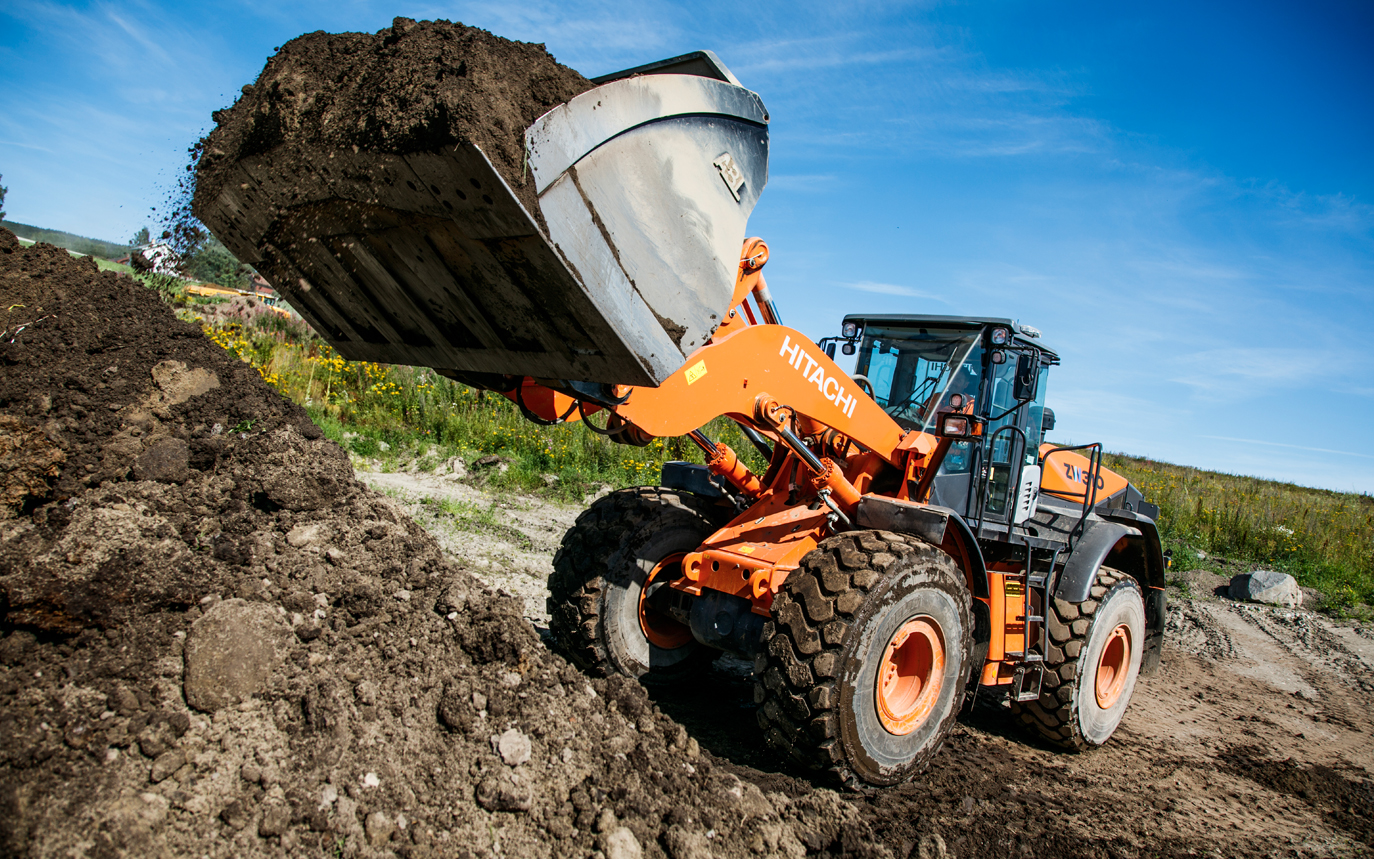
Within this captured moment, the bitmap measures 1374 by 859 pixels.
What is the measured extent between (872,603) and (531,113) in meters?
2.46

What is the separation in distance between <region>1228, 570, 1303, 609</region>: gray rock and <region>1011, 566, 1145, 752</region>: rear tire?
6.64 meters

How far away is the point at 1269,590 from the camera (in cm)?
1031

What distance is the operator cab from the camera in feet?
15.6

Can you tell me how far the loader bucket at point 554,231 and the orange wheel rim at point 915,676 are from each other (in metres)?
1.94

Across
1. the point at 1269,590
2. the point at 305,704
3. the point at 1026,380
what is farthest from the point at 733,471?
the point at 1269,590

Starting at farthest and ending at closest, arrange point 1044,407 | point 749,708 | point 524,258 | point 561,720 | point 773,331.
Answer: point 1044,407 → point 749,708 → point 773,331 → point 561,720 → point 524,258

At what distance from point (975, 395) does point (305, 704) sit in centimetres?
398

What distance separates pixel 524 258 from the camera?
9.01ft

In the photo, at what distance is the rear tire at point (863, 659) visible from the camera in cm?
339

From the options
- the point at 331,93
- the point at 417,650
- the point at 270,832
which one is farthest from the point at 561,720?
the point at 331,93

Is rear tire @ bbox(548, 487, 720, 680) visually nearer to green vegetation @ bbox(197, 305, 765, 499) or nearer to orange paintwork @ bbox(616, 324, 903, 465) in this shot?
orange paintwork @ bbox(616, 324, 903, 465)

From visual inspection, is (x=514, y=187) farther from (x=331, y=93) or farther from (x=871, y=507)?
(x=871, y=507)

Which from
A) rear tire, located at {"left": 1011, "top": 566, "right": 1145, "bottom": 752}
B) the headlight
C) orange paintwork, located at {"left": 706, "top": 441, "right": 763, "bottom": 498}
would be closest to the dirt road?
rear tire, located at {"left": 1011, "top": 566, "right": 1145, "bottom": 752}

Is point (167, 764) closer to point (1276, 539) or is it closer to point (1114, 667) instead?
point (1114, 667)
